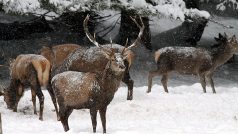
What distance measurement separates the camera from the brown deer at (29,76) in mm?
11026

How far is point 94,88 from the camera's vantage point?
8.88 metres

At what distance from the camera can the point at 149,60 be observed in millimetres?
18750

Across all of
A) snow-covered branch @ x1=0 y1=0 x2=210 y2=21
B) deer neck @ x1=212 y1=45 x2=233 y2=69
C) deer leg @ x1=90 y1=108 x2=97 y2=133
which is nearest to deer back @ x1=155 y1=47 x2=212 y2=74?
deer neck @ x1=212 y1=45 x2=233 y2=69

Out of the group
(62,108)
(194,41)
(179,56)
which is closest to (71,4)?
(179,56)

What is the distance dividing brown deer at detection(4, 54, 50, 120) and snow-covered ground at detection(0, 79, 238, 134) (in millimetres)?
365

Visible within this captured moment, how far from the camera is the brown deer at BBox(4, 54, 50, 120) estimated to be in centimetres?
1103

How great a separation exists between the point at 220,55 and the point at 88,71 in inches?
165

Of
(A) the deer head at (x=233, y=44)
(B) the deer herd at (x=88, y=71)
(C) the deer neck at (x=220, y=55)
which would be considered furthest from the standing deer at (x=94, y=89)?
(A) the deer head at (x=233, y=44)

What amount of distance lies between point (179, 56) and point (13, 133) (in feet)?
19.5

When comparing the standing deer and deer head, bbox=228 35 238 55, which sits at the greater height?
the standing deer

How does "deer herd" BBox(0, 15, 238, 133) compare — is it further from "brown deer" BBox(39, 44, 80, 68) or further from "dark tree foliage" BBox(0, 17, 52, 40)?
"dark tree foliage" BBox(0, 17, 52, 40)

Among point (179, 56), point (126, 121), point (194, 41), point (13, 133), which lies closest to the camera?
point (13, 133)

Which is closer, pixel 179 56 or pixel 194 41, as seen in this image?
pixel 179 56

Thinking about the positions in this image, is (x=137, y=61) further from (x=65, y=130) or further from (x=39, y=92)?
(x=65, y=130)
